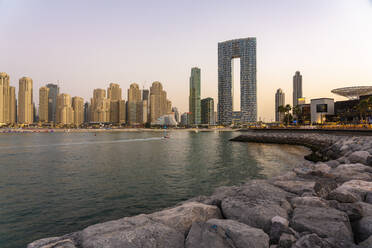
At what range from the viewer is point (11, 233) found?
8.93 metres

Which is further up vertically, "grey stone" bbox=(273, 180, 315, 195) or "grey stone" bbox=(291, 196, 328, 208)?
"grey stone" bbox=(291, 196, 328, 208)

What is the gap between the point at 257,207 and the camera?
7.00 metres

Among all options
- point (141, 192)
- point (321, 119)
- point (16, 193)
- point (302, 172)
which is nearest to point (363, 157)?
point (302, 172)

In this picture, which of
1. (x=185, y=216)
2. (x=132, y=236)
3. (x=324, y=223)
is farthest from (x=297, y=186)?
(x=132, y=236)

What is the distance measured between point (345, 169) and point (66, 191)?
19.1 meters

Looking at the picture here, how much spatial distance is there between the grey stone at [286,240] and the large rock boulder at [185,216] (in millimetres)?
2545

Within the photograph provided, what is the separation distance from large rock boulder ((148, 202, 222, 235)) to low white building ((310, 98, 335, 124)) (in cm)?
14913

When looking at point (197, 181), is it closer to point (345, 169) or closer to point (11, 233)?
point (345, 169)

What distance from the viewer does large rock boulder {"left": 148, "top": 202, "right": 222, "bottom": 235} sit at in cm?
635

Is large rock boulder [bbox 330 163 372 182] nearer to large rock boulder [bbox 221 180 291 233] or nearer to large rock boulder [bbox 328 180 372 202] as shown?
large rock boulder [bbox 328 180 372 202]

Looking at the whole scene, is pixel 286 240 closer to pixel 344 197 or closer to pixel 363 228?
pixel 363 228

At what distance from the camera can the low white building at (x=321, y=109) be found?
430ft

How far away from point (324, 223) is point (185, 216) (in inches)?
155

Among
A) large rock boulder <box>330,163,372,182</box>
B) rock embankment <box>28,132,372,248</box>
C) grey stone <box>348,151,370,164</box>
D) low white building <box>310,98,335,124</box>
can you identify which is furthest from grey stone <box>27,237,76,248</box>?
low white building <box>310,98,335,124</box>
